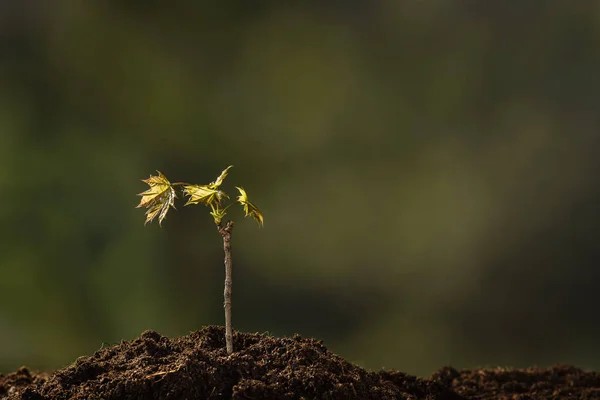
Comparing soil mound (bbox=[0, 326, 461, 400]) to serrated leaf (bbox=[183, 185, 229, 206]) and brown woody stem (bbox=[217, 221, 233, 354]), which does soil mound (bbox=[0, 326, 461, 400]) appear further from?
serrated leaf (bbox=[183, 185, 229, 206])

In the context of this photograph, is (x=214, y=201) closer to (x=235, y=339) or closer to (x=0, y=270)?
(x=235, y=339)

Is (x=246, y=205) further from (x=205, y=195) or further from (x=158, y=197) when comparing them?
(x=158, y=197)

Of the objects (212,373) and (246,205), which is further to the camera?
(246,205)

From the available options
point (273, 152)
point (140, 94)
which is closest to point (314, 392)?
point (273, 152)

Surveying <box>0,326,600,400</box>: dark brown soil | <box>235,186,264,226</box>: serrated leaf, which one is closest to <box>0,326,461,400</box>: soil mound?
<box>0,326,600,400</box>: dark brown soil

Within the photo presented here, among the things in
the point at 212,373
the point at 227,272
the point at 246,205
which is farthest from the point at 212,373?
the point at 246,205

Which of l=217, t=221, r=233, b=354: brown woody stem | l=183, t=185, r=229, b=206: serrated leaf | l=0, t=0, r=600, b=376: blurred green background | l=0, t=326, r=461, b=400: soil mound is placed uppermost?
l=0, t=0, r=600, b=376: blurred green background

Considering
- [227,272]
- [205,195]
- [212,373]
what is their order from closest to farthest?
[212,373] < [205,195] < [227,272]

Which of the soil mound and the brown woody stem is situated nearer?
the soil mound

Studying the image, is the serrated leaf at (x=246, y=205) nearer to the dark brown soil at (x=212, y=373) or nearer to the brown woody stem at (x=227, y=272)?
the brown woody stem at (x=227, y=272)
